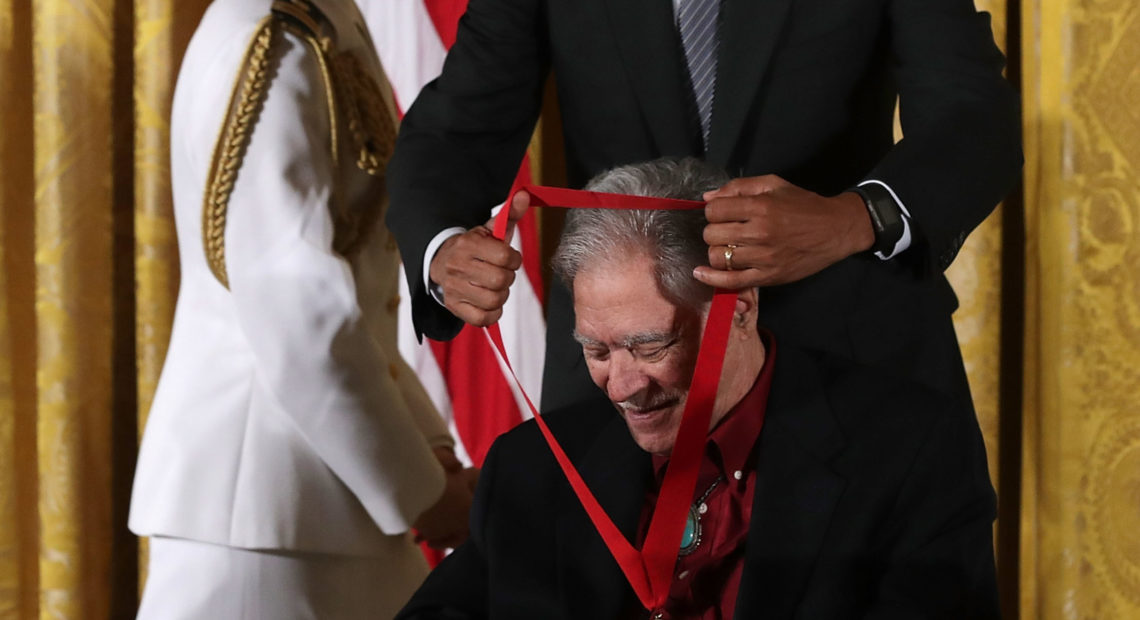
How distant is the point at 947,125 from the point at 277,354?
0.89 meters

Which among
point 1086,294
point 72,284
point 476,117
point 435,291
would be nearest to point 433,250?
point 435,291

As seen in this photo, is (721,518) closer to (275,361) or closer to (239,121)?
(275,361)

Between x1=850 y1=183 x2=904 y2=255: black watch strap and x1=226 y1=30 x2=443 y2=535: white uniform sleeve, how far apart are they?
0.79 metres

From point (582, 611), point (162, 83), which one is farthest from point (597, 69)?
point (162, 83)

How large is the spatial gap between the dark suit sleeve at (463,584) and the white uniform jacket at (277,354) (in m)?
0.46

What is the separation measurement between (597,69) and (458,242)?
0.96 ft

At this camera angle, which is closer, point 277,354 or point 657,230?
point 657,230

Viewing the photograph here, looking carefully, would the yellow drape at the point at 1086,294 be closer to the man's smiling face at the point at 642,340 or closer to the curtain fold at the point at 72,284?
the man's smiling face at the point at 642,340

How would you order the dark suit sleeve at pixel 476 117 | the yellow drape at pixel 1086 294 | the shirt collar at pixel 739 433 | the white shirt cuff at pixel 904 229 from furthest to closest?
the yellow drape at pixel 1086 294, the dark suit sleeve at pixel 476 117, the shirt collar at pixel 739 433, the white shirt cuff at pixel 904 229

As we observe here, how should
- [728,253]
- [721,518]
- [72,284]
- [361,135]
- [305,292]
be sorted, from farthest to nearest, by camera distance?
[72,284]
[361,135]
[305,292]
[721,518]
[728,253]

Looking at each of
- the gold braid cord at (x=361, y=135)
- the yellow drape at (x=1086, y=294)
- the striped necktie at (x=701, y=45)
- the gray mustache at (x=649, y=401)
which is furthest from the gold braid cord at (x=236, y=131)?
the yellow drape at (x=1086, y=294)

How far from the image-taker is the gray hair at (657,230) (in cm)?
109

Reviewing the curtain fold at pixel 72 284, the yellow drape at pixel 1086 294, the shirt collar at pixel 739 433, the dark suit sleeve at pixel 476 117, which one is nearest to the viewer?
the shirt collar at pixel 739 433

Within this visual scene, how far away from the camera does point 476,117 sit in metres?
1.32
